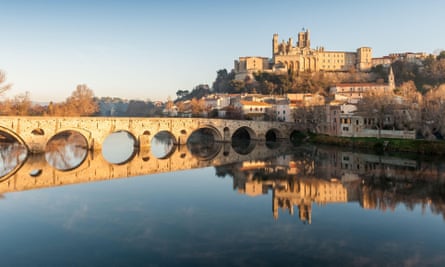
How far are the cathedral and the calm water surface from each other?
63.5 metres

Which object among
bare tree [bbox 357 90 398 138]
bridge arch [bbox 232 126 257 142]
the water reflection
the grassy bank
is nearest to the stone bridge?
bridge arch [bbox 232 126 257 142]

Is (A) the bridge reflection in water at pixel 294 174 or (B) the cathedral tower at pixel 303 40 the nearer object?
(A) the bridge reflection in water at pixel 294 174

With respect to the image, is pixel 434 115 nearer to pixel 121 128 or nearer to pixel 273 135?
pixel 273 135

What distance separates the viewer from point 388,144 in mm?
35625

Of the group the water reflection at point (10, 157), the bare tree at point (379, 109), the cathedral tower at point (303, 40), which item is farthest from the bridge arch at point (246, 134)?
the cathedral tower at point (303, 40)

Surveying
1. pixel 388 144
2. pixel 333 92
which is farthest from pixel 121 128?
pixel 333 92

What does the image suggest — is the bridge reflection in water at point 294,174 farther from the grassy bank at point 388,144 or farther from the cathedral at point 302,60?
the cathedral at point 302,60

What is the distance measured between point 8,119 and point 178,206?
66.8 ft

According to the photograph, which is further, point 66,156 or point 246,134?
point 246,134

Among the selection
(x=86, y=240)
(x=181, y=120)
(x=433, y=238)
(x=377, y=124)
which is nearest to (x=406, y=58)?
(x=377, y=124)

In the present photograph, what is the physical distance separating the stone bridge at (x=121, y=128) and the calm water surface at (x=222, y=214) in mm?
3210

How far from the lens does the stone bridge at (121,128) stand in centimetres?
2984

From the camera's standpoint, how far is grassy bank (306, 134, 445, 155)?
31938 millimetres

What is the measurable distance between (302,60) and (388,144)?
56.9 m
